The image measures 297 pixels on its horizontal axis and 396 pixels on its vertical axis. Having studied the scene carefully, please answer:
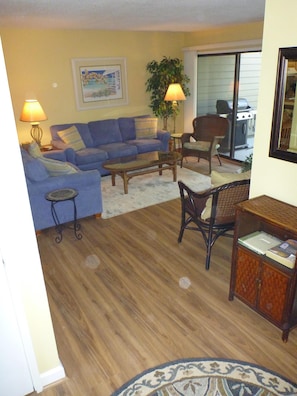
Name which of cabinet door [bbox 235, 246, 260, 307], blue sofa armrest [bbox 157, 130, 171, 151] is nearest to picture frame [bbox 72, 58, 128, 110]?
blue sofa armrest [bbox 157, 130, 171, 151]

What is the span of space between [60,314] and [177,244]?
4.96 feet

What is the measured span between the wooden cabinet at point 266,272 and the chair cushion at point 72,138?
4.02 metres

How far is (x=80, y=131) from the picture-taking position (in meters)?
6.13

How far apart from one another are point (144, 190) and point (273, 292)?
3145 millimetres

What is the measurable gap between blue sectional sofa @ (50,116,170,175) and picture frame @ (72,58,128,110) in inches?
17.1

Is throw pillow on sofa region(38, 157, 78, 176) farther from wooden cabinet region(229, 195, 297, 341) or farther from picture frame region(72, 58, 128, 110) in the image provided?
picture frame region(72, 58, 128, 110)

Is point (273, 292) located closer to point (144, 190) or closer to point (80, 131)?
point (144, 190)

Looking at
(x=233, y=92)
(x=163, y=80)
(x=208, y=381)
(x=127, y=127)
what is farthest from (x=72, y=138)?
(x=208, y=381)

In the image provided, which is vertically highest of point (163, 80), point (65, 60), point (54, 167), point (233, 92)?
point (65, 60)

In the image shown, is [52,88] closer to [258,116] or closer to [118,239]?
[118,239]

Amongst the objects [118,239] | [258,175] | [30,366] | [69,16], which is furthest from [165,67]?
[30,366]

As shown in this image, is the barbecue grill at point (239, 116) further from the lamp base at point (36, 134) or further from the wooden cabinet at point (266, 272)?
the wooden cabinet at point (266, 272)

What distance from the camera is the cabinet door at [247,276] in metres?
2.46

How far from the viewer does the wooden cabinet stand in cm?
222
